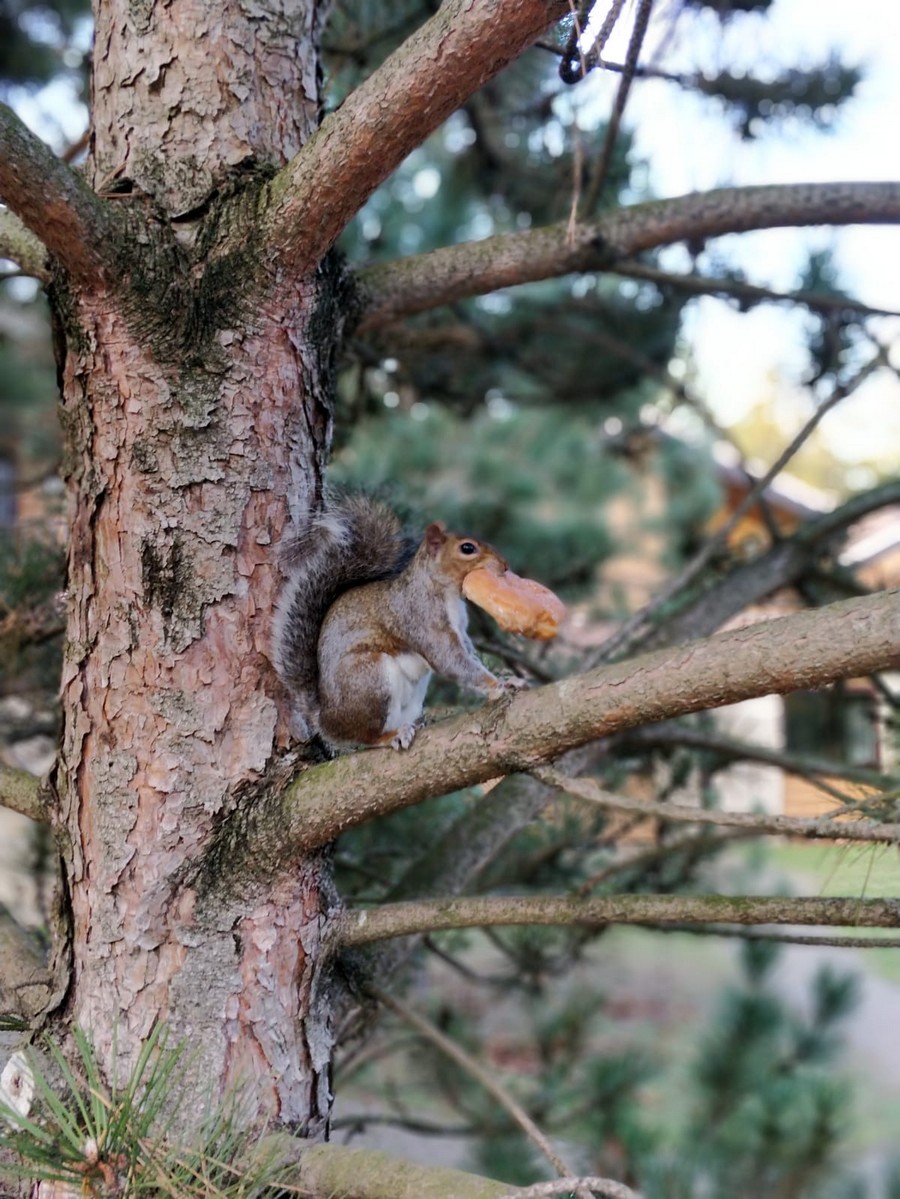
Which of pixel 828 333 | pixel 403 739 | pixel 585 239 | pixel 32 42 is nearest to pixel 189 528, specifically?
pixel 403 739

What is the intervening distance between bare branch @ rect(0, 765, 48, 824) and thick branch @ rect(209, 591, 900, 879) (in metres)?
0.24

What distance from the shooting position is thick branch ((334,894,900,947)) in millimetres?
976

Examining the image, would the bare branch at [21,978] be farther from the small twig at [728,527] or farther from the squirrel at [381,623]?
the small twig at [728,527]

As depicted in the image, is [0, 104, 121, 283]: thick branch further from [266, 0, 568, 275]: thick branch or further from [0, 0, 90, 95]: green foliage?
[0, 0, 90, 95]: green foliage

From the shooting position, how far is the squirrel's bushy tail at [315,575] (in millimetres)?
1217

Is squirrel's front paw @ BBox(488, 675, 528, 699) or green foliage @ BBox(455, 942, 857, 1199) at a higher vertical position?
squirrel's front paw @ BBox(488, 675, 528, 699)

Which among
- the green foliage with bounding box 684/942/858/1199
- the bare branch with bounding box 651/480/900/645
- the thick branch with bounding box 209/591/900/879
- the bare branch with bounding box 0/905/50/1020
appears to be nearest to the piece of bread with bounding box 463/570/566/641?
the thick branch with bounding box 209/591/900/879

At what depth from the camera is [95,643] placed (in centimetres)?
116

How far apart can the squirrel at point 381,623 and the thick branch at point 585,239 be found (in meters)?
0.28

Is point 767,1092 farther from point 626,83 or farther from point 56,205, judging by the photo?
point 56,205

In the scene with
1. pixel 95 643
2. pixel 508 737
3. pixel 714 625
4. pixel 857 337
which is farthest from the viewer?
pixel 857 337

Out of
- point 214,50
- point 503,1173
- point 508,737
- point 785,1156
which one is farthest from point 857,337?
point 785,1156

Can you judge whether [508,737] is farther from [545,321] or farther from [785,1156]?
[785,1156]

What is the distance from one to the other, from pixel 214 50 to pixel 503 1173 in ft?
9.16
